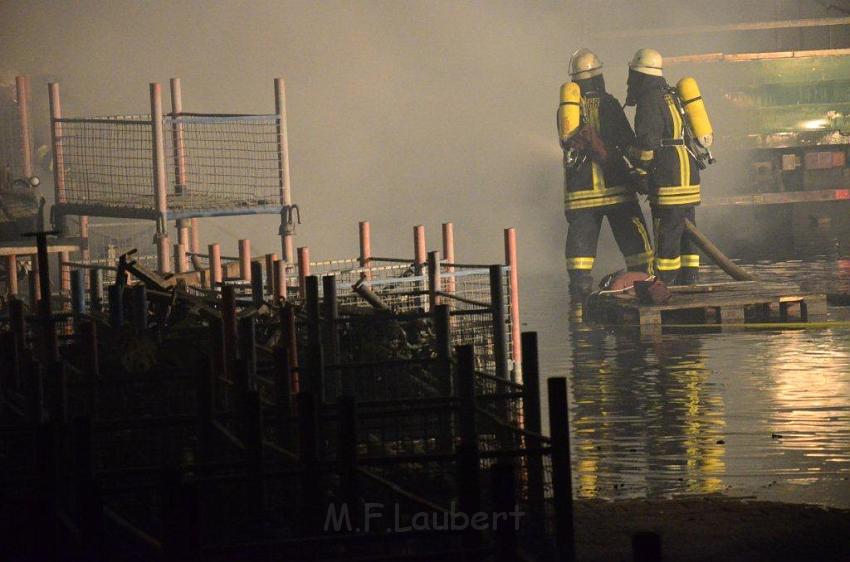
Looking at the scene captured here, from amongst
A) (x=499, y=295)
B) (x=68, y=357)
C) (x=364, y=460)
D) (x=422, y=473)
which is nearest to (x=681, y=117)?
(x=499, y=295)

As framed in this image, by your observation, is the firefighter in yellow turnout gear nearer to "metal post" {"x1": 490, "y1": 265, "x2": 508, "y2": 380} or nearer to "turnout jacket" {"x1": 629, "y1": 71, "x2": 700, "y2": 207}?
"turnout jacket" {"x1": 629, "y1": 71, "x2": 700, "y2": 207}

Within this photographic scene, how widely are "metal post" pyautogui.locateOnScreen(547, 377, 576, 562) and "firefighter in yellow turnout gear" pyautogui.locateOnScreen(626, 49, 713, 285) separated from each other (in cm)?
1477

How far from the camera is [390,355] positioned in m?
12.4

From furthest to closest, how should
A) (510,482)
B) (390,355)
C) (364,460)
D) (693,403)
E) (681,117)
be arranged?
1. (681,117)
2. (693,403)
3. (390,355)
4. (364,460)
5. (510,482)

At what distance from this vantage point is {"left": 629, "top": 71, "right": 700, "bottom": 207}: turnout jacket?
2316cm

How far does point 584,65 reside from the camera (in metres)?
24.0

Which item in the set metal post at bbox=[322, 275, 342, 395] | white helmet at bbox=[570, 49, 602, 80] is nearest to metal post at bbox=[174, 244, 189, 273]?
metal post at bbox=[322, 275, 342, 395]

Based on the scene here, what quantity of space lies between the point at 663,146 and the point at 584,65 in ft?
5.47

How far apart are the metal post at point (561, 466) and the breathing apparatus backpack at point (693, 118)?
1511cm

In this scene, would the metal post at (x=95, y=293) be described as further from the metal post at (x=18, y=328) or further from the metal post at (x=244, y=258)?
the metal post at (x=18, y=328)

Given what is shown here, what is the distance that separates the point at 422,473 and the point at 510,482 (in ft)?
8.61

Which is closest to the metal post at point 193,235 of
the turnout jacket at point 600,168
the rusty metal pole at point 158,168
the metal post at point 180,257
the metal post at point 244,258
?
the metal post at point 180,257

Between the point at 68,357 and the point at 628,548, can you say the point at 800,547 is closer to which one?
the point at 628,548

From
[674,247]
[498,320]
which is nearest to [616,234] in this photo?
[674,247]
